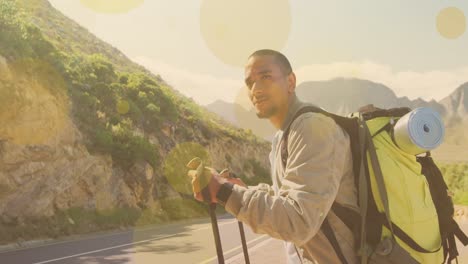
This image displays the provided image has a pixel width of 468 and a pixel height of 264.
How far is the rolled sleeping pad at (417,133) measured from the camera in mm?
1928

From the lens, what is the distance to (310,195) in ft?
5.83

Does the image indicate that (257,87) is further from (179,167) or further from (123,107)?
(179,167)

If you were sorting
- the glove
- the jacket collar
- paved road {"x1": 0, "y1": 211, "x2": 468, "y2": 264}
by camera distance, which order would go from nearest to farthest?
the glove → the jacket collar → paved road {"x1": 0, "y1": 211, "x2": 468, "y2": 264}

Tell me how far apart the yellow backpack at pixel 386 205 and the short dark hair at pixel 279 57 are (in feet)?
0.83

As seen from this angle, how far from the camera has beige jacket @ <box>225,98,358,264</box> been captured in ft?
5.83

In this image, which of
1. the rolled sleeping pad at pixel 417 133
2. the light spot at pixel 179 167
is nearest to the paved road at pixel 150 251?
the rolled sleeping pad at pixel 417 133

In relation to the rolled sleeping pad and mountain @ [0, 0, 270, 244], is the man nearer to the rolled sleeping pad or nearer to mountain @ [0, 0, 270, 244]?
the rolled sleeping pad

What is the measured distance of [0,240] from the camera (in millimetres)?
15094

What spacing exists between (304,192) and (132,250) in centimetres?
1282

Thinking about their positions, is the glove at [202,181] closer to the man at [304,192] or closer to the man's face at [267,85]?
the man at [304,192]

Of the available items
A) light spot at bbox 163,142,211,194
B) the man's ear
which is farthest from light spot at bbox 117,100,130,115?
the man's ear

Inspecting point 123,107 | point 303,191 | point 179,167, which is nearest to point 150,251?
point 303,191

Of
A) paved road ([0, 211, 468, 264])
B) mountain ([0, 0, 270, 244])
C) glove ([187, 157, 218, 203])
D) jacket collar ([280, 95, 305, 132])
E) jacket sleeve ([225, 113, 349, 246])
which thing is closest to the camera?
jacket sleeve ([225, 113, 349, 246])

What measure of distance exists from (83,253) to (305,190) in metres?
12.7
